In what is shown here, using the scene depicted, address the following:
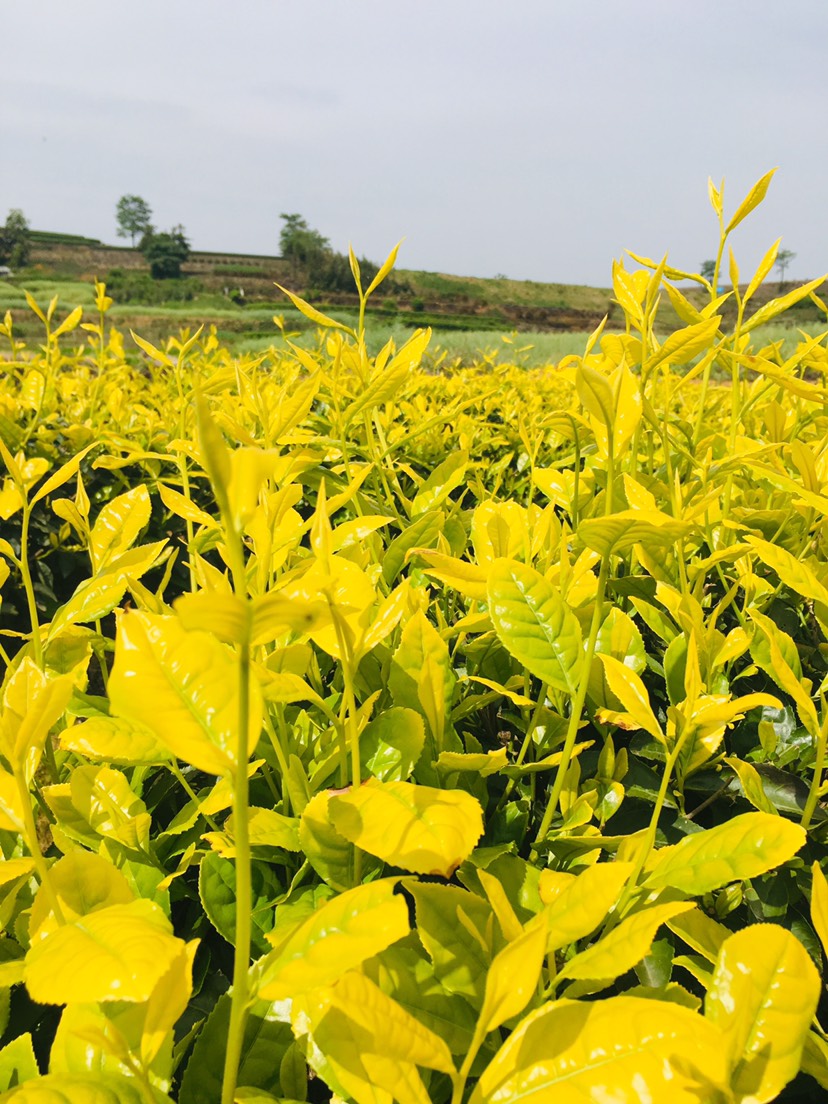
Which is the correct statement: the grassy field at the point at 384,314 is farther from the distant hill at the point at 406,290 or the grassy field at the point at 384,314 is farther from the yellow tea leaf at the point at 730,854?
the yellow tea leaf at the point at 730,854

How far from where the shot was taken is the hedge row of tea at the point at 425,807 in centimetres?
48

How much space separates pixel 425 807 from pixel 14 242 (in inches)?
3240

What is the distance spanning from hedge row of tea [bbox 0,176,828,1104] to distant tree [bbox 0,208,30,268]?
7761 cm

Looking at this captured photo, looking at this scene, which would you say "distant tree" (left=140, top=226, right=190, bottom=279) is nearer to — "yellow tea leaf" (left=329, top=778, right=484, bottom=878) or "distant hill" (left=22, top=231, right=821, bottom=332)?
"distant hill" (left=22, top=231, right=821, bottom=332)

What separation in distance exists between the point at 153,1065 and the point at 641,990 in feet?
1.34

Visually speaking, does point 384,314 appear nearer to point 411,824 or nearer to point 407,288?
point 407,288

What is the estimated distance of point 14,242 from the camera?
67812 millimetres

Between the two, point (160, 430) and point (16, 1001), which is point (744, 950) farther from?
point (160, 430)

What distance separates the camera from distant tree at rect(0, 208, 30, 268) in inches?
2569

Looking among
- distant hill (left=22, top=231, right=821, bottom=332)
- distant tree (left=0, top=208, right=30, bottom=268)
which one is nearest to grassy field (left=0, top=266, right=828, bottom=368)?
distant hill (left=22, top=231, right=821, bottom=332)

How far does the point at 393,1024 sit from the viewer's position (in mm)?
503

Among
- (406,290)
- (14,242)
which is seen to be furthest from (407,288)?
(14,242)

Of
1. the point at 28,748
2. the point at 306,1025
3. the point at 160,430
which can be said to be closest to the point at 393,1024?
the point at 306,1025

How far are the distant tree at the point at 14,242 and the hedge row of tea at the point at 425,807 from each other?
77.6 m
